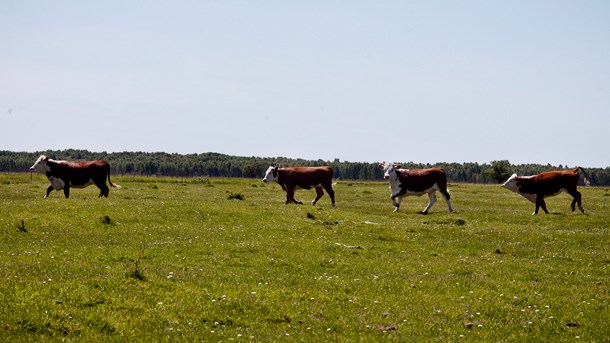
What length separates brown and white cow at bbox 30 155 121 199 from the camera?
41094 mm

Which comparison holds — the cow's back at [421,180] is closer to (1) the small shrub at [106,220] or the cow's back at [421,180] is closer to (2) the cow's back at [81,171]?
(2) the cow's back at [81,171]

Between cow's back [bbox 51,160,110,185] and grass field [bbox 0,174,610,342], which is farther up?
cow's back [bbox 51,160,110,185]

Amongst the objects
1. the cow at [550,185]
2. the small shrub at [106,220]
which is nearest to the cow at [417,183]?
the cow at [550,185]

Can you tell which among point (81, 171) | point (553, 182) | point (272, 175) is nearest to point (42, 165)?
point (81, 171)

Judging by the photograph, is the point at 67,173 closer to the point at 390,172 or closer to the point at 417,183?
the point at 390,172

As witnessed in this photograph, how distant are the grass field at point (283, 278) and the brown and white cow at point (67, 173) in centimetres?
981

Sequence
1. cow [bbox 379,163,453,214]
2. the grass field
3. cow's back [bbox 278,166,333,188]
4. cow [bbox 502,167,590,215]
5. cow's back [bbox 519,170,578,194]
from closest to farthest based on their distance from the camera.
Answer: the grass field < cow [bbox 502,167,590,215] < cow's back [bbox 519,170,578,194] < cow [bbox 379,163,453,214] < cow's back [bbox 278,166,333,188]

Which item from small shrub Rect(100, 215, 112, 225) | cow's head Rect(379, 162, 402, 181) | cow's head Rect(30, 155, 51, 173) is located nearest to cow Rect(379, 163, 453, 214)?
cow's head Rect(379, 162, 402, 181)

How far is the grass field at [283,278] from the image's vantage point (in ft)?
40.3

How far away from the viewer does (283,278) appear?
17.3 meters

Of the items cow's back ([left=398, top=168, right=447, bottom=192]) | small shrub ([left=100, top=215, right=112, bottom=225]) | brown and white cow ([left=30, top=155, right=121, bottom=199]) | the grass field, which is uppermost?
cow's back ([left=398, top=168, right=447, bottom=192])

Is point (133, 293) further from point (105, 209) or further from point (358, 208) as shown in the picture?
point (358, 208)

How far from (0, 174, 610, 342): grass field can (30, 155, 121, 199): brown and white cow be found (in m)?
9.81

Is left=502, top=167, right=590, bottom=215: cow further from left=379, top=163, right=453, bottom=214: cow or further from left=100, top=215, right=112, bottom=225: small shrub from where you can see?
left=100, top=215, right=112, bottom=225: small shrub
